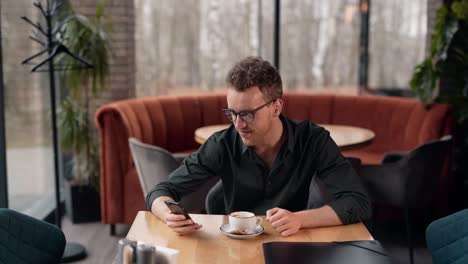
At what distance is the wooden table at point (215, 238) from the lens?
1958 mm

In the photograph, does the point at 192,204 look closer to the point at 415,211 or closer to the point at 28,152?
the point at 28,152

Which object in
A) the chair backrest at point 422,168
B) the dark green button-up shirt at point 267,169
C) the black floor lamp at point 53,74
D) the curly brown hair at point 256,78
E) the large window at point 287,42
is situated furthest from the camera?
the large window at point 287,42

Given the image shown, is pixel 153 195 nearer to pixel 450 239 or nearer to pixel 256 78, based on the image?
pixel 256 78

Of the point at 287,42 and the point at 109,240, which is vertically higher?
the point at 287,42

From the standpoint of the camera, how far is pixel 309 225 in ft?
7.34

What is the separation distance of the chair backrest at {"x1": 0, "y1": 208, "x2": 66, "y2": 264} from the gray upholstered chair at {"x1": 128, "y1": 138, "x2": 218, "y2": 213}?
1.63 m

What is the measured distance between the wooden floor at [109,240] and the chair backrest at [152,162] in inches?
30.4

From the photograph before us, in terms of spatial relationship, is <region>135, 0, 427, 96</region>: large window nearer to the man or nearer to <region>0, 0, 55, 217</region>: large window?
<region>0, 0, 55, 217</region>: large window

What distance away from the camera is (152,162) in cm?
382

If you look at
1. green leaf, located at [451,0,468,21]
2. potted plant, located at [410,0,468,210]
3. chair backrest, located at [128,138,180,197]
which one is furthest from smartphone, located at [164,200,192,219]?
green leaf, located at [451,0,468,21]

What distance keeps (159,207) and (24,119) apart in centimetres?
273

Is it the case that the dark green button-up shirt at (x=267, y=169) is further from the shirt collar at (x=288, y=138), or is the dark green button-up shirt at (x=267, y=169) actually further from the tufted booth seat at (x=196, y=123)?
the tufted booth seat at (x=196, y=123)

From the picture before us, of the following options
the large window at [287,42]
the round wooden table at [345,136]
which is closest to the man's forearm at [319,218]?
the round wooden table at [345,136]

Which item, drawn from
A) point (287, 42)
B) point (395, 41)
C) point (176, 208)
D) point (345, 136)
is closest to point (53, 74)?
point (345, 136)
